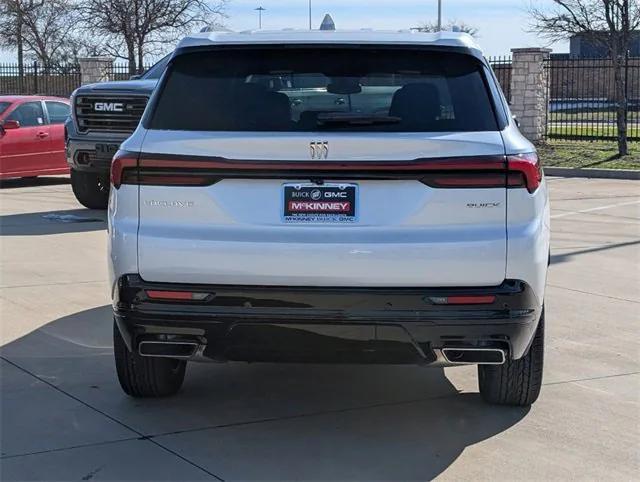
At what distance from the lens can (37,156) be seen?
1734 cm

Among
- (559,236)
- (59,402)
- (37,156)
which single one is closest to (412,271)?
(59,402)

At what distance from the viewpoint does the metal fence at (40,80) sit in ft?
106

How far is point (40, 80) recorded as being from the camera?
1337 inches

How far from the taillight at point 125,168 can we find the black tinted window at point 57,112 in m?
13.6

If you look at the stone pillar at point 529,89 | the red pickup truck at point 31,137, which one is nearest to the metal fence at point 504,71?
the stone pillar at point 529,89

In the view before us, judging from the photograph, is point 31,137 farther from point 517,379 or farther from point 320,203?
point 320,203

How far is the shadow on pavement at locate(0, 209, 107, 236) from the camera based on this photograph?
1198 centimetres

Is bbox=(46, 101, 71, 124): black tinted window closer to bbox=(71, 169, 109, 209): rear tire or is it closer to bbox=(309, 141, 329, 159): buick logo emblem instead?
bbox=(71, 169, 109, 209): rear tire

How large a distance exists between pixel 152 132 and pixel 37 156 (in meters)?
13.4

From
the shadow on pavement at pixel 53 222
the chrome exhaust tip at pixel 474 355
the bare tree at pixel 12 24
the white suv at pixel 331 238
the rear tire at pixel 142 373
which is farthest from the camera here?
the bare tree at pixel 12 24

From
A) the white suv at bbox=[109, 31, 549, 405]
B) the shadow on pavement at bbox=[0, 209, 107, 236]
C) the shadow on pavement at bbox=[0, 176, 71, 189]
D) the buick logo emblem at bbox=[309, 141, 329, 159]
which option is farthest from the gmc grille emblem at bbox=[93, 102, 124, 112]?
the buick logo emblem at bbox=[309, 141, 329, 159]

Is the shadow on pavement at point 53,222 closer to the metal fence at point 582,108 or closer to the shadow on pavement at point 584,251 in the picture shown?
the shadow on pavement at point 584,251

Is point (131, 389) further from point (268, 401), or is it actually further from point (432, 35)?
point (432, 35)

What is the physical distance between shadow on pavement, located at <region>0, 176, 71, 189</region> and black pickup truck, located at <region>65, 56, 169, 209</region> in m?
5.30
